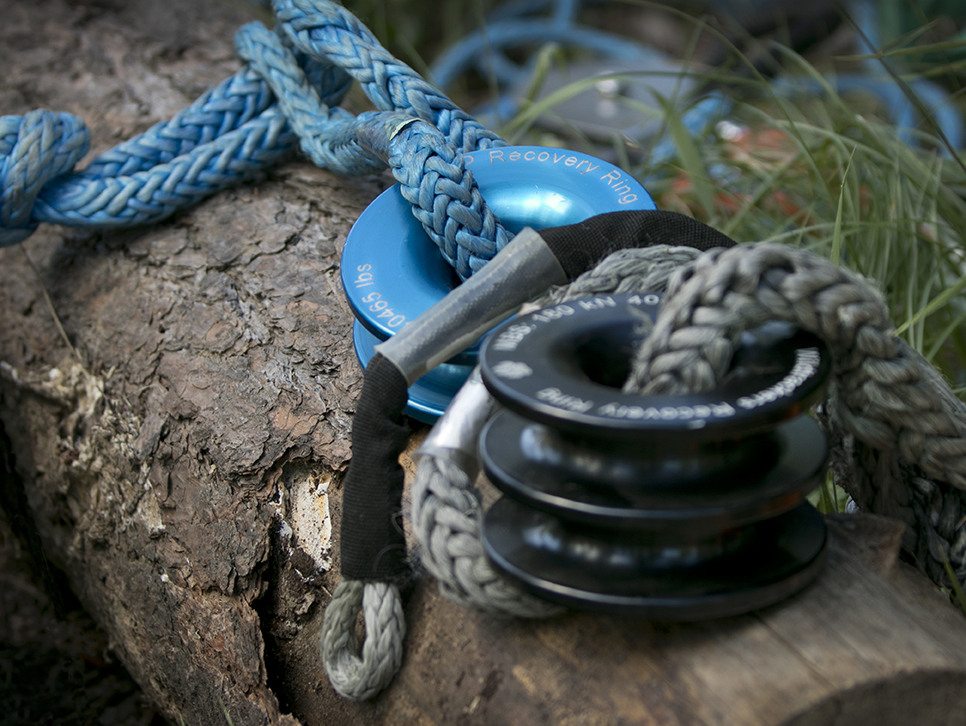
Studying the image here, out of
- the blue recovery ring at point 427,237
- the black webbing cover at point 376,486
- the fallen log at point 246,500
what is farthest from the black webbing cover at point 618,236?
the fallen log at point 246,500

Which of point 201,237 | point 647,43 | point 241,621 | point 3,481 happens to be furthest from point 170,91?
point 647,43

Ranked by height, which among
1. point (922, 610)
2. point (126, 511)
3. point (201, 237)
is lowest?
point (126, 511)

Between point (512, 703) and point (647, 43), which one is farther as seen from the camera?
point (647, 43)

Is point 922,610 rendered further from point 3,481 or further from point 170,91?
point 170,91

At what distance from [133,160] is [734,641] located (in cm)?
131

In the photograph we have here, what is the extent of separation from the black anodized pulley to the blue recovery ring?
302 millimetres

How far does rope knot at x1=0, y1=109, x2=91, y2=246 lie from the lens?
142 centimetres

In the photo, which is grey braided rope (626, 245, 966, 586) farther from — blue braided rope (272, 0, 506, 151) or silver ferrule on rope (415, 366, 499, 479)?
blue braided rope (272, 0, 506, 151)

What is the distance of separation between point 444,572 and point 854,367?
1.42 ft

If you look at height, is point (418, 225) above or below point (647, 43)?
above

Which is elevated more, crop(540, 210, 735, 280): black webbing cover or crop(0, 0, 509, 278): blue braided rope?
crop(540, 210, 735, 280): black webbing cover

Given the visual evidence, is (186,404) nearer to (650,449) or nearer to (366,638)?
(366,638)

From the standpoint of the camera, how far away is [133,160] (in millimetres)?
1473

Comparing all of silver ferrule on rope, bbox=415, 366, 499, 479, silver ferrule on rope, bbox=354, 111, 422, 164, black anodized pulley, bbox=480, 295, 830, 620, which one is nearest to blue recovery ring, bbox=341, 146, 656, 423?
silver ferrule on rope, bbox=354, 111, 422, 164
